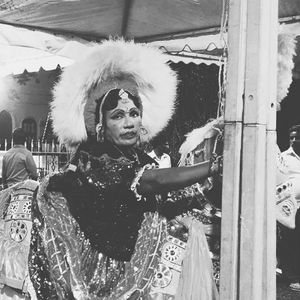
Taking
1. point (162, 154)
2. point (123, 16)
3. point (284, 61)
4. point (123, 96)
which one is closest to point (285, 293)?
point (162, 154)

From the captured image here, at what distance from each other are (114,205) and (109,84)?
64cm

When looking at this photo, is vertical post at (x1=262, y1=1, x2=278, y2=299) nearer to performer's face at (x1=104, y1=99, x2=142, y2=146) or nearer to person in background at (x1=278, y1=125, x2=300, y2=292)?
performer's face at (x1=104, y1=99, x2=142, y2=146)

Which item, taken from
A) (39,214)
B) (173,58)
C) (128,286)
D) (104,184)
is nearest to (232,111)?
(104,184)

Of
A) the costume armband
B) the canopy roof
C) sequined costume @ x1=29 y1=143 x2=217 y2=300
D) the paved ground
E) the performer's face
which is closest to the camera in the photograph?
the costume armband

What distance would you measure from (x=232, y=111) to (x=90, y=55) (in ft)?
4.03

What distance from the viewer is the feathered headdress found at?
262 centimetres

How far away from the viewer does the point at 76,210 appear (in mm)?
2600

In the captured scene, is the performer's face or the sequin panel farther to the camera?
the sequin panel

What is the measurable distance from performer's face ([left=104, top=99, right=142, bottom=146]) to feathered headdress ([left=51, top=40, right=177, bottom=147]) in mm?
98

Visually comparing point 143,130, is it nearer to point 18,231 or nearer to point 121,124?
point 121,124

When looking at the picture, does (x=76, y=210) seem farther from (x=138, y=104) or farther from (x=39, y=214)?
(x=138, y=104)

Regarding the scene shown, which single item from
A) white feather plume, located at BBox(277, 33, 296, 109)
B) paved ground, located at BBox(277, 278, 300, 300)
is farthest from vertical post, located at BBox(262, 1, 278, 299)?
paved ground, located at BBox(277, 278, 300, 300)

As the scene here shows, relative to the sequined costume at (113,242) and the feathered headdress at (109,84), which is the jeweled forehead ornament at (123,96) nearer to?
the feathered headdress at (109,84)

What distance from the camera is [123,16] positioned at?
696cm
